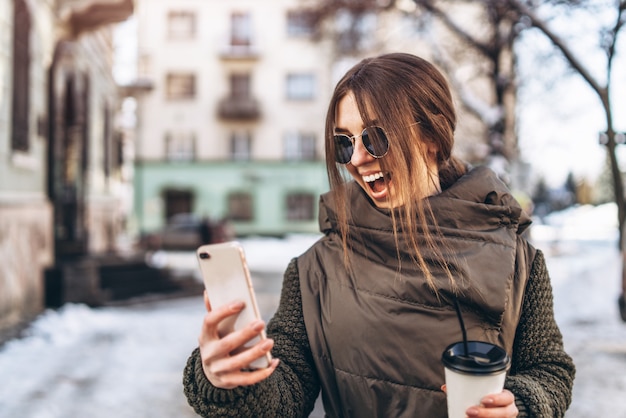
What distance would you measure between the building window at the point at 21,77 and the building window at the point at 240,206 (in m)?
23.7

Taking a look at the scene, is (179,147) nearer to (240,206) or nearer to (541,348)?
(240,206)

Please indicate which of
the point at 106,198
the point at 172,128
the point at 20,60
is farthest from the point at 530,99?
the point at 172,128

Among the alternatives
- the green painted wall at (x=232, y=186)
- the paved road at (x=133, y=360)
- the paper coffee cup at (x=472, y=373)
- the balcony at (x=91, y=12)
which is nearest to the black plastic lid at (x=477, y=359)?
the paper coffee cup at (x=472, y=373)

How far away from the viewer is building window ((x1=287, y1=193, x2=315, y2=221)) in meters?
32.9

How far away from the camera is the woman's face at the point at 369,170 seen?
1.62 metres

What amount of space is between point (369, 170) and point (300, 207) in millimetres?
31385

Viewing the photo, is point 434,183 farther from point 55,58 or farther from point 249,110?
point 249,110

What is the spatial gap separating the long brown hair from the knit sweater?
0.84 ft

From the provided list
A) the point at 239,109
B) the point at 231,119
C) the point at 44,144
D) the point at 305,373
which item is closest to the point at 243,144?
the point at 231,119

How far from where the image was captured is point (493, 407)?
1.25 meters

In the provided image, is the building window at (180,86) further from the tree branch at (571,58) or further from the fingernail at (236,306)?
the fingernail at (236,306)

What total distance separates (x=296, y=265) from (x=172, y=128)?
32323 mm

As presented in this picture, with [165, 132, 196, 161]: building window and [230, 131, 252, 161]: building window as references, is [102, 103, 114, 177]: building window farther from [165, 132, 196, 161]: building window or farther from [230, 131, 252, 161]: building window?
[230, 131, 252, 161]: building window

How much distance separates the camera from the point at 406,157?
1.58m
